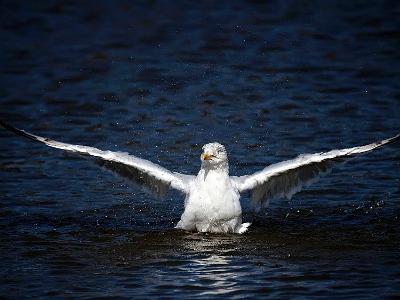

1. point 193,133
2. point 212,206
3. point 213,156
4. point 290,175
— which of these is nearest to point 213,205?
point 212,206

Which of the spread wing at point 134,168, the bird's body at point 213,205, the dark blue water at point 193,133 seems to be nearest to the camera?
the dark blue water at point 193,133

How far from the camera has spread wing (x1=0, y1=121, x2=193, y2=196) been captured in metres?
11.7

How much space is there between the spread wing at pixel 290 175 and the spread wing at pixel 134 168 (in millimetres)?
691

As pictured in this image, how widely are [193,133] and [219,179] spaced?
4.81 metres

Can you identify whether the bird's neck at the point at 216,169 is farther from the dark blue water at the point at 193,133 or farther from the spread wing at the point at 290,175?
the dark blue water at the point at 193,133

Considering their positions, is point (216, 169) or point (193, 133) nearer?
point (216, 169)

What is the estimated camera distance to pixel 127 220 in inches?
498

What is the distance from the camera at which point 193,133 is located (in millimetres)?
16469

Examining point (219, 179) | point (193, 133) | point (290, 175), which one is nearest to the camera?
point (219, 179)

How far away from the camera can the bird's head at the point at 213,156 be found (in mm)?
11664

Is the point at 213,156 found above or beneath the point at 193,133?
beneath

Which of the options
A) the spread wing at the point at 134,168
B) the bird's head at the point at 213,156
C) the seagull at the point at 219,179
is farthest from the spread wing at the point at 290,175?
the spread wing at the point at 134,168

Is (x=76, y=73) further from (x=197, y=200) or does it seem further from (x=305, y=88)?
(x=197, y=200)

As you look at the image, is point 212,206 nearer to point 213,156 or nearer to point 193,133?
point 213,156
